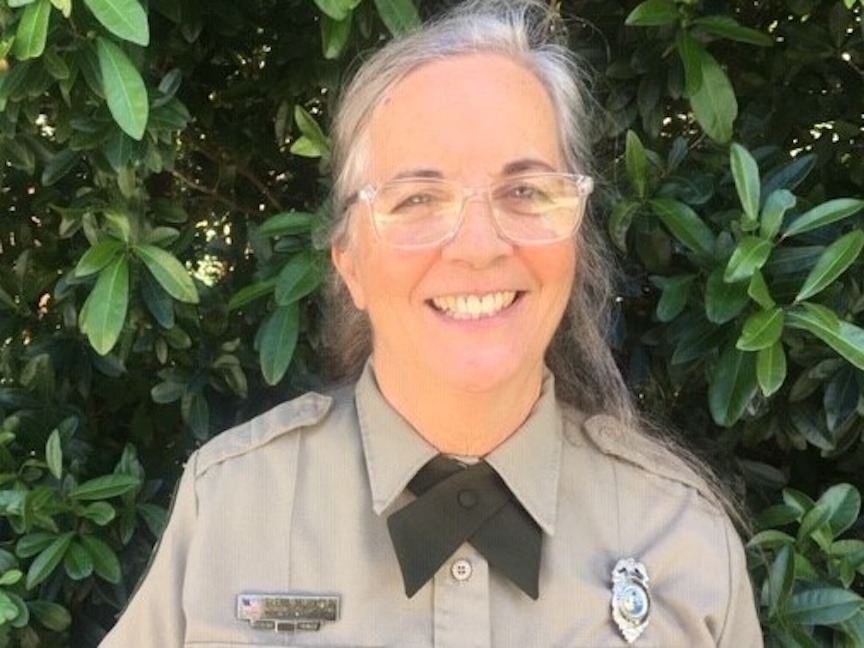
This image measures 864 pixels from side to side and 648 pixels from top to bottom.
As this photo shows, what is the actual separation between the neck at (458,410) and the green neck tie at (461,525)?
1.3 inches

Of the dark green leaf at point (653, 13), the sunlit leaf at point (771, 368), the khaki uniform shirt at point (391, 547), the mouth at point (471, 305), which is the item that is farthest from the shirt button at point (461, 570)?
the dark green leaf at point (653, 13)

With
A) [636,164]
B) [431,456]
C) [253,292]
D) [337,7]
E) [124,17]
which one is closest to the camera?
[124,17]

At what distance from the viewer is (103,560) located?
205 cm

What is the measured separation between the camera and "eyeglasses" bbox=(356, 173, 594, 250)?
1.71m

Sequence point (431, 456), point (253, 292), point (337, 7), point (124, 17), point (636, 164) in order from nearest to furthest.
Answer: point (124, 17), point (337, 7), point (431, 456), point (636, 164), point (253, 292)

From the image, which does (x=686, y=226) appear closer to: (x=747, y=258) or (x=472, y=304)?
(x=747, y=258)

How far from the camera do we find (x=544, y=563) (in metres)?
1.87

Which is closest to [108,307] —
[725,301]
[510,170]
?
[510,170]

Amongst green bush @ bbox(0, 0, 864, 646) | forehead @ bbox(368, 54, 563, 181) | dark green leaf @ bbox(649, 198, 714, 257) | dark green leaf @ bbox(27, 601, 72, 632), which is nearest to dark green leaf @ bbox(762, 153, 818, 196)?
green bush @ bbox(0, 0, 864, 646)

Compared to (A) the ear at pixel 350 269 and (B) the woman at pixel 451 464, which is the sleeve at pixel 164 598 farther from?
(A) the ear at pixel 350 269

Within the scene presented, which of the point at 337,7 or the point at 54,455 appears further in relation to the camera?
the point at 54,455

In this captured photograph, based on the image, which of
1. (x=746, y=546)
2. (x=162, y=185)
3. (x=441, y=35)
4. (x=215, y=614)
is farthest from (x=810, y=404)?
(x=162, y=185)

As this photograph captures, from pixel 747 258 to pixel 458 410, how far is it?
45cm

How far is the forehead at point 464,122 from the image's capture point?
1.72m
